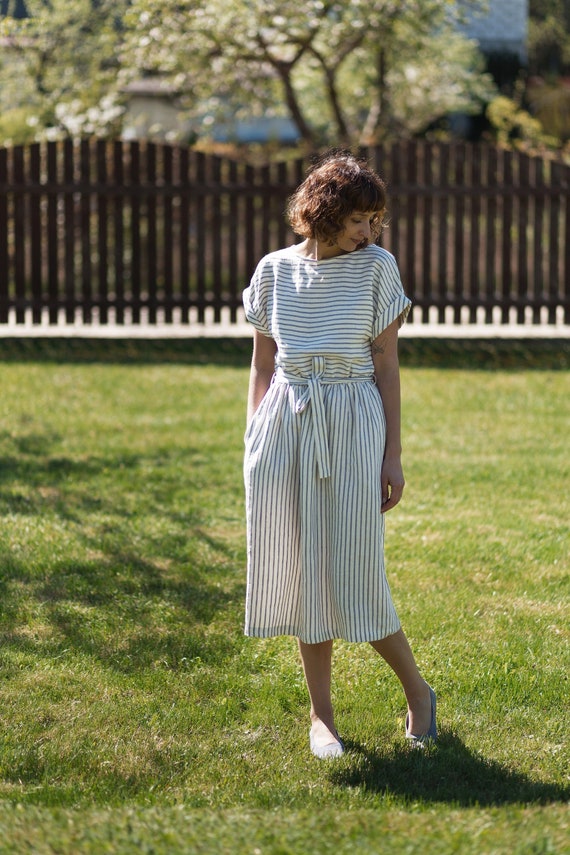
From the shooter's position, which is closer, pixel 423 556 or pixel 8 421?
pixel 423 556

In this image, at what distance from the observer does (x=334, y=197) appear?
326cm

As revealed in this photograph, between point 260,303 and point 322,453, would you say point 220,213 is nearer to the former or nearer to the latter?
point 260,303

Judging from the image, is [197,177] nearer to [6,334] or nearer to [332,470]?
[6,334]

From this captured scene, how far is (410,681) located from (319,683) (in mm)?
268

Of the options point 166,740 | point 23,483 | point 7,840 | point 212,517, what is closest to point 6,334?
point 23,483

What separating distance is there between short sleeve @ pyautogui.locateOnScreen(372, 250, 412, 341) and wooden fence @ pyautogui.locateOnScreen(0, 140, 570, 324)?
7.63m

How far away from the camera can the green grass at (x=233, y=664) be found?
115 inches

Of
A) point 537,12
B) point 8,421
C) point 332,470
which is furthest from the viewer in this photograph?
Answer: point 537,12

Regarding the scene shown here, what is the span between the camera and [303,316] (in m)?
3.38

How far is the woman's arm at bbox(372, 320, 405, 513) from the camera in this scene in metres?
3.43

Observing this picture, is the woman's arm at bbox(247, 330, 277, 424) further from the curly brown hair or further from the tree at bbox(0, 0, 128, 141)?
the tree at bbox(0, 0, 128, 141)

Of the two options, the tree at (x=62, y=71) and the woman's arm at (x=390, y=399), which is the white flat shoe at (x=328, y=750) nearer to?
the woman's arm at (x=390, y=399)

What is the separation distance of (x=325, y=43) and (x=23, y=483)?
995 cm

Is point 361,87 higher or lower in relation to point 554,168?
higher
